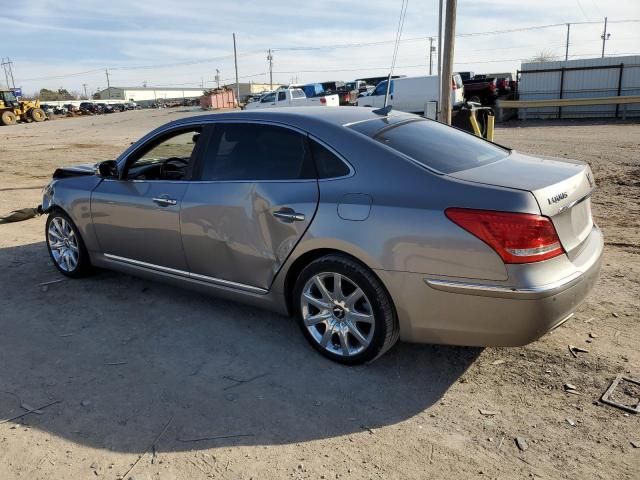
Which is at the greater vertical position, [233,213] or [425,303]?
[233,213]

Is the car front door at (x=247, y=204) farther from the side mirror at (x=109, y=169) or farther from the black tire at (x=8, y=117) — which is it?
the black tire at (x=8, y=117)

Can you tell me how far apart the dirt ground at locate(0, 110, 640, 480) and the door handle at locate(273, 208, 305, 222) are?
0.94m

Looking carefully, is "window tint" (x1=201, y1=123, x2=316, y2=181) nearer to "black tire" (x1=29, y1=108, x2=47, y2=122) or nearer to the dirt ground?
the dirt ground

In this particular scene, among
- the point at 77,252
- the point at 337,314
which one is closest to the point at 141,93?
the point at 77,252

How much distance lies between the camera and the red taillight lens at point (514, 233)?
9.23 feet

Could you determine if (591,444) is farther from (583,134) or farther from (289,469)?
(583,134)

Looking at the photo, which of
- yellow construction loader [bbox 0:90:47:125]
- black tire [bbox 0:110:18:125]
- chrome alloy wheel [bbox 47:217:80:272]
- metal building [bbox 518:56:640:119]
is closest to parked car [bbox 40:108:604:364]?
chrome alloy wheel [bbox 47:217:80:272]

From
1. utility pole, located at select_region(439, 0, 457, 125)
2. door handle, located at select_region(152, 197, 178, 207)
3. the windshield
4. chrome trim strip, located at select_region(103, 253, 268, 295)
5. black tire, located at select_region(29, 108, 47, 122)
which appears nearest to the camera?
chrome trim strip, located at select_region(103, 253, 268, 295)

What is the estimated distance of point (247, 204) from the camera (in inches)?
149

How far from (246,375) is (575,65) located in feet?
93.5

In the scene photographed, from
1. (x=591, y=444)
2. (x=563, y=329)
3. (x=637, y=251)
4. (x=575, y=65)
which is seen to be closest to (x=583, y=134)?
(x=575, y=65)

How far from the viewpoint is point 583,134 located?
18797 millimetres

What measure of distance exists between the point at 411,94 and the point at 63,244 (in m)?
23.2

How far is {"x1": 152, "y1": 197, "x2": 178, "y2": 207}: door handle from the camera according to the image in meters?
4.22
